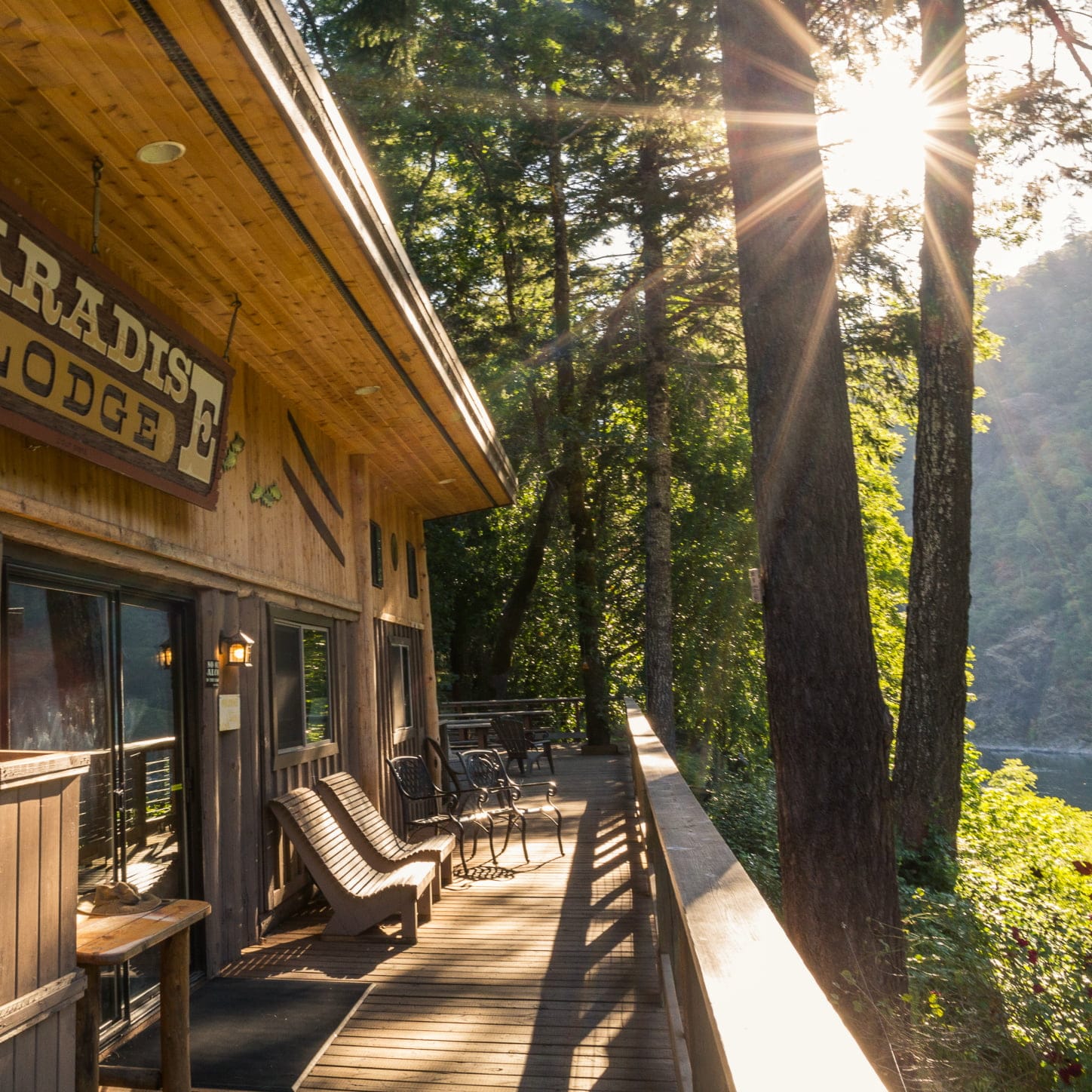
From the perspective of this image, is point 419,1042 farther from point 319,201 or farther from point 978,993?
point 319,201

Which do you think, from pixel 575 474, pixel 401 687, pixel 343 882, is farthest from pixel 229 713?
pixel 575 474

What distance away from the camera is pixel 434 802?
9.28 meters

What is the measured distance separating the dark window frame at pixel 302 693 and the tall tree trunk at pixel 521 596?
10.9 m

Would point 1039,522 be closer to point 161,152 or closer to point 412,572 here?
point 412,572

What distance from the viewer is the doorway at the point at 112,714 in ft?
11.7

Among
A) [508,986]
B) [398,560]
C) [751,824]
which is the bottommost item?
[508,986]

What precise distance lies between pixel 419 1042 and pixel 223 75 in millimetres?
3579

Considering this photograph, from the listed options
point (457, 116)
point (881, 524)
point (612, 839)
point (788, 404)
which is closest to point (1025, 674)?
point (881, 524)

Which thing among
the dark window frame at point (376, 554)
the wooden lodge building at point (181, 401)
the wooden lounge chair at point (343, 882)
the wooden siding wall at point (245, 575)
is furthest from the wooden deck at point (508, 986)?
the dark window frame at point (376, 554)

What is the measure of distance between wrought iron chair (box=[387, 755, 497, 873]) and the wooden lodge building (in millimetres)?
865

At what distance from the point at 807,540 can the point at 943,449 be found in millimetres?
4705

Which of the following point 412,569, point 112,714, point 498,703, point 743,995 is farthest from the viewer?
point 498,703

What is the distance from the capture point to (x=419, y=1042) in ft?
13.1

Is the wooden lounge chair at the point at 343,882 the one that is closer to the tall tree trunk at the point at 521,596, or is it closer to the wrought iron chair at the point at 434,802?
the wrought iron chair at the point at 434,802
